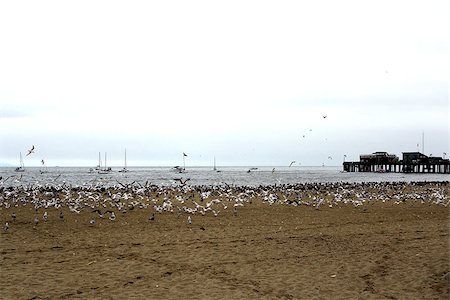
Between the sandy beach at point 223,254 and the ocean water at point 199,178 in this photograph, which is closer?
the sandy beach at point 223,254

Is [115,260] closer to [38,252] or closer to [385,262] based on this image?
[38,252]

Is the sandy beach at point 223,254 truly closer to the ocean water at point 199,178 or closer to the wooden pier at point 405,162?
the ocean water at point 199,178

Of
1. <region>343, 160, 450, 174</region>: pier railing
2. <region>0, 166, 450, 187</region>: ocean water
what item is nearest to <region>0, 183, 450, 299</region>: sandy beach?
<region>0, 166, 450, 187</region>: ocean water

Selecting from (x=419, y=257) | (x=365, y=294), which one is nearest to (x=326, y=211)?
(x=419, y=257)

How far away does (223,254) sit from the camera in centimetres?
1301

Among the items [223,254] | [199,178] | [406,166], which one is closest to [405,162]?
[406,166]

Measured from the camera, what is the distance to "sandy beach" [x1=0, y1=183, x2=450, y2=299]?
9.80m

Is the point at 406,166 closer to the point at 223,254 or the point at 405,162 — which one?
the point at 405,162

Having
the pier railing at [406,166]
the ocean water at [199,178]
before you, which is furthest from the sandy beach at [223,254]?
the pier railing at [406,166]

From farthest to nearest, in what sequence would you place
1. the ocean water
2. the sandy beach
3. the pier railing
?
the pier railing → the ocean water → the sandy beach

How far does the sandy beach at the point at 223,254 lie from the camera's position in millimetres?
9797

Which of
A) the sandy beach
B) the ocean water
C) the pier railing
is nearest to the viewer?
the sandy beach

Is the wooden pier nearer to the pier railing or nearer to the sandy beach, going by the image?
the pier railing

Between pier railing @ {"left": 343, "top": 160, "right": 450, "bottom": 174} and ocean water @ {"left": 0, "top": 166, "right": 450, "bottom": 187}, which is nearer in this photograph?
ocean water @ {"left": 0, "top": 166, "right": 450, "bottom": 187}
